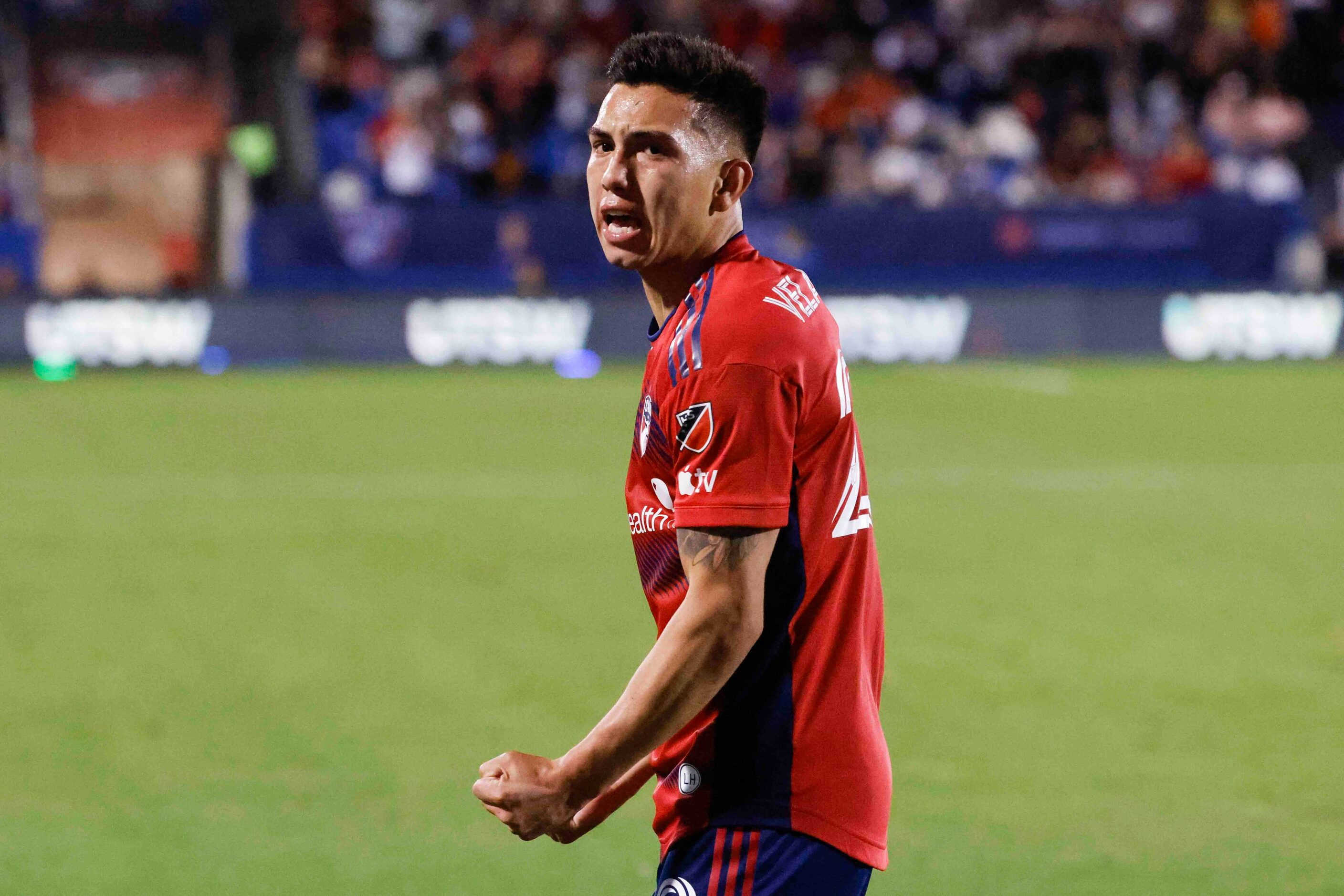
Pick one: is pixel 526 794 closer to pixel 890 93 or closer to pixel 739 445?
pixel 739 445

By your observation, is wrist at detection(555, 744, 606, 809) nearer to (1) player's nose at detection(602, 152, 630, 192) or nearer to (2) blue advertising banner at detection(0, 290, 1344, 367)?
(1) player's nose at detection(602, 152, 630, 192)

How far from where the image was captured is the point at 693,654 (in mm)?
2607

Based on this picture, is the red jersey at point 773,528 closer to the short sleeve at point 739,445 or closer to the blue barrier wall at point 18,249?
the short sleeve at point 739,445

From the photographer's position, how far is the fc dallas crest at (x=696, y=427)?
2.60 metres

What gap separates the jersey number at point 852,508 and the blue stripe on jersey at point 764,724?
A: 0.29 feet

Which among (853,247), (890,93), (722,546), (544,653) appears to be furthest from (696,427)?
(890,93)

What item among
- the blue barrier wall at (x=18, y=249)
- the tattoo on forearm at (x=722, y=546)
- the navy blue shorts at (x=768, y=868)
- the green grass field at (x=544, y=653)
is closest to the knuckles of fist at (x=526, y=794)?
the navy blue shorts at (x=768, y=868)

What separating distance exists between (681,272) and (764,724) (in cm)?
71

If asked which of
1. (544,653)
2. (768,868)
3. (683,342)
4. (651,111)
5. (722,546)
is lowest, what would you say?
(544,653)

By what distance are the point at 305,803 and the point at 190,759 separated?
0.75 meters

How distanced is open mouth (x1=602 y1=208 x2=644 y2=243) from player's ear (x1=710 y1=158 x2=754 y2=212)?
0.12 meters

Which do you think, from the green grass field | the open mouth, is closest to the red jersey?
the open mouth

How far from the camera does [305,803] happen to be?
Result: 20.0 feet

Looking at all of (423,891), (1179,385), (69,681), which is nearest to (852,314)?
(1179,385)
